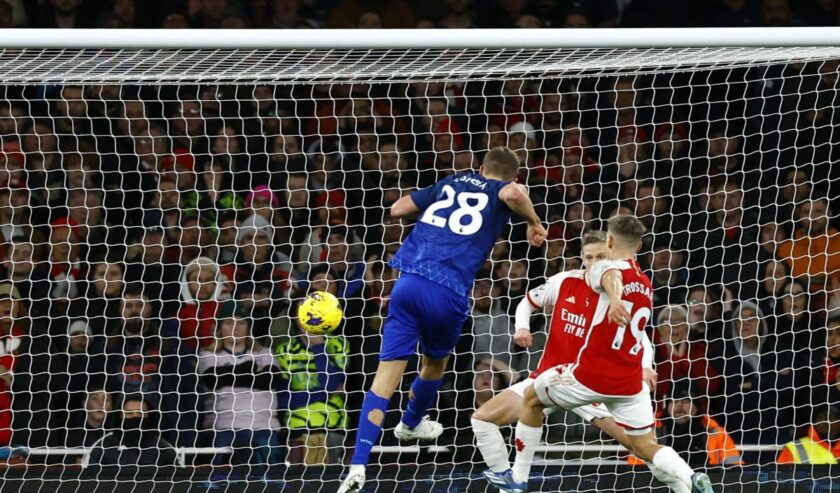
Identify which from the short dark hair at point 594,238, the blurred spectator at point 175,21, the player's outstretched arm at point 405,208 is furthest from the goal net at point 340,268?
the short dark hair at point 594,238

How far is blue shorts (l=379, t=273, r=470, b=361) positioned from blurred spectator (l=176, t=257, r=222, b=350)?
2.02 metres

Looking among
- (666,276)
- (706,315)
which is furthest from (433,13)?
(706,315)

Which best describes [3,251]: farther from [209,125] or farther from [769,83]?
[769,83]

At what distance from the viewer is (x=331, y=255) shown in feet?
27.9

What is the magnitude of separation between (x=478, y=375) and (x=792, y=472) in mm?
1973

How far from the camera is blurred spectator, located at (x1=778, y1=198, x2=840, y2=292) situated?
8562 mm

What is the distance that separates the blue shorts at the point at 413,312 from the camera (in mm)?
6566

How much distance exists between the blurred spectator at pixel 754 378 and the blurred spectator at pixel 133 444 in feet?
11.3

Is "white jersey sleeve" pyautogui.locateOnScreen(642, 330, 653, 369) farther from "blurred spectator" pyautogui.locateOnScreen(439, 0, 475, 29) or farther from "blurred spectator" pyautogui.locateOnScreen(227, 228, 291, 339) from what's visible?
"blurred spectator" pyautogui.locateOnScreen(439, 0, 475, 29)

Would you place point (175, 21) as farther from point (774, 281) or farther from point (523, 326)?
point (774, 281)

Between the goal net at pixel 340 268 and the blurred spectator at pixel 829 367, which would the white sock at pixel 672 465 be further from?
the blurred spectator at pixel 829 367

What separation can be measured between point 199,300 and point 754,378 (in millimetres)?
3622

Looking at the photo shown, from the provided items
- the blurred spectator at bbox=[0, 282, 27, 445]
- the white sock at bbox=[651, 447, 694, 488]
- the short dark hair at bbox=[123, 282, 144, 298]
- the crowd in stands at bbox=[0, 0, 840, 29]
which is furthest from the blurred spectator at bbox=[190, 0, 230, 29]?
the white sock at bbox=[651, 447, 694, 488]

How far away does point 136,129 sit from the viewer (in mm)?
9305
